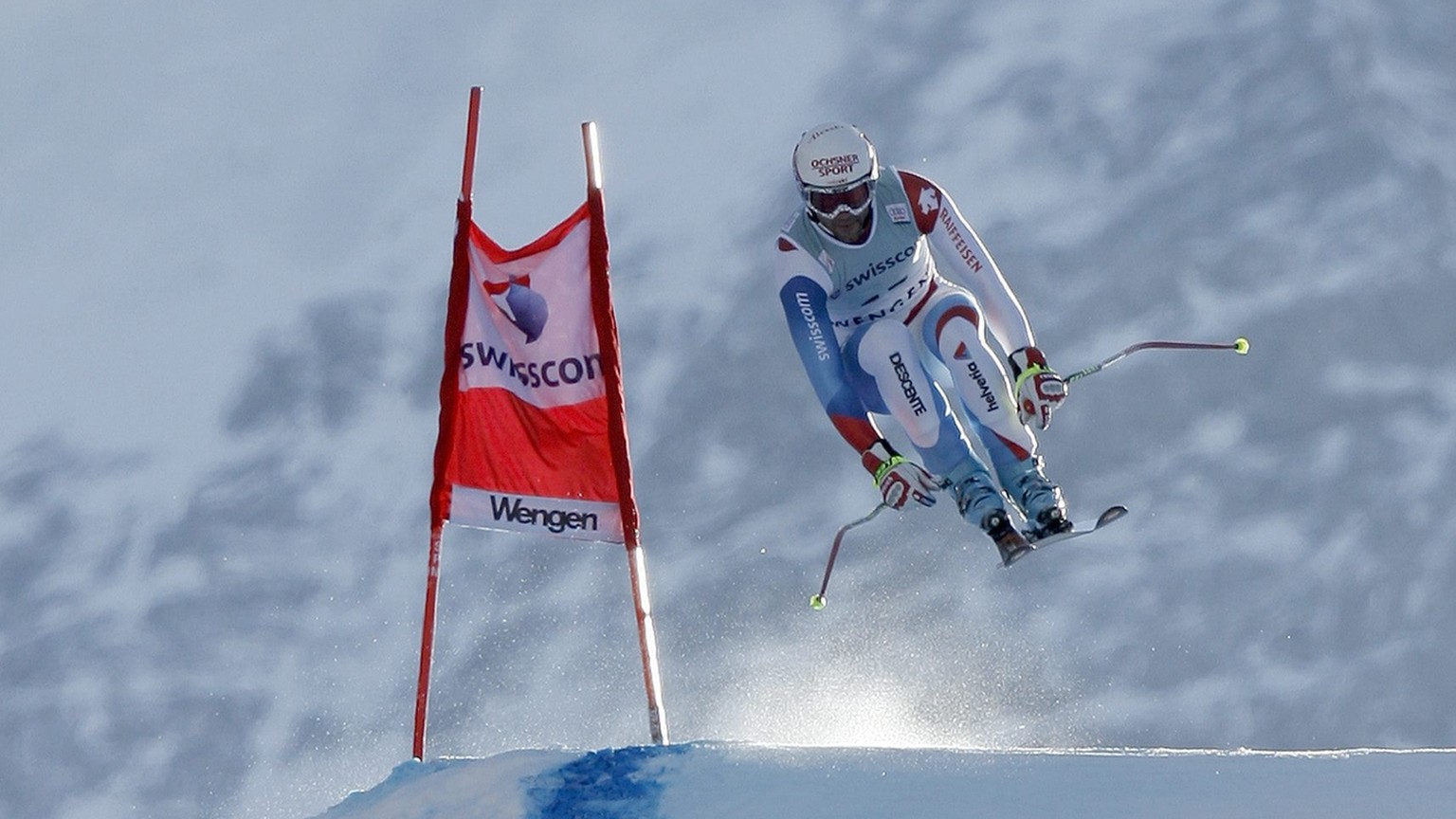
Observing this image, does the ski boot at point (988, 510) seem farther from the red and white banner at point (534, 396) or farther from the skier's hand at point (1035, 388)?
the red and white banner at point (534, 396)

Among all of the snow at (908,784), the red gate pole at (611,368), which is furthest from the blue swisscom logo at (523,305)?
the snow at (908,784)

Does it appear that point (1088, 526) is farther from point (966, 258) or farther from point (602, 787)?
point (602, 787)

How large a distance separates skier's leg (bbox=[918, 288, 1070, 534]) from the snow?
2051 mm

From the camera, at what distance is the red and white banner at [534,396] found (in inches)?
340

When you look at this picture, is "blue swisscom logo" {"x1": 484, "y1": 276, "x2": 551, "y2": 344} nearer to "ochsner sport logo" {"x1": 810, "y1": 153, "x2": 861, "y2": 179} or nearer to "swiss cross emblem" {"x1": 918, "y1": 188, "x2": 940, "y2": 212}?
"ochsner sport logo" {"x1": 810, "y1": 153, "x2": 861, "y2": 179}

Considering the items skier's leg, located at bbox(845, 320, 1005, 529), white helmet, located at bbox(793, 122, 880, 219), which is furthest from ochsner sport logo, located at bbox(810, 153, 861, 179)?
skier's leg, located at bbox(845, 320, 1005, 529)

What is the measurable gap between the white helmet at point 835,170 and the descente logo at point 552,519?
1698 mm

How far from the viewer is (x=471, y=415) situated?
8.73 metres

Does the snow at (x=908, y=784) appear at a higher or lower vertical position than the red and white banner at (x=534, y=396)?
lower

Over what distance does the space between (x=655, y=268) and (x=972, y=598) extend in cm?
880

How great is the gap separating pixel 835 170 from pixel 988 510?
1.53 meters

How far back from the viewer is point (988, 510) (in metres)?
9.01

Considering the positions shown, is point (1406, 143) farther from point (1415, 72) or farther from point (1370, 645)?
point (1370, 645)

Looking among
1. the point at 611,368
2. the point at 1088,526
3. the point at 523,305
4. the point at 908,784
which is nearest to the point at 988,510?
the point at 1088,526
